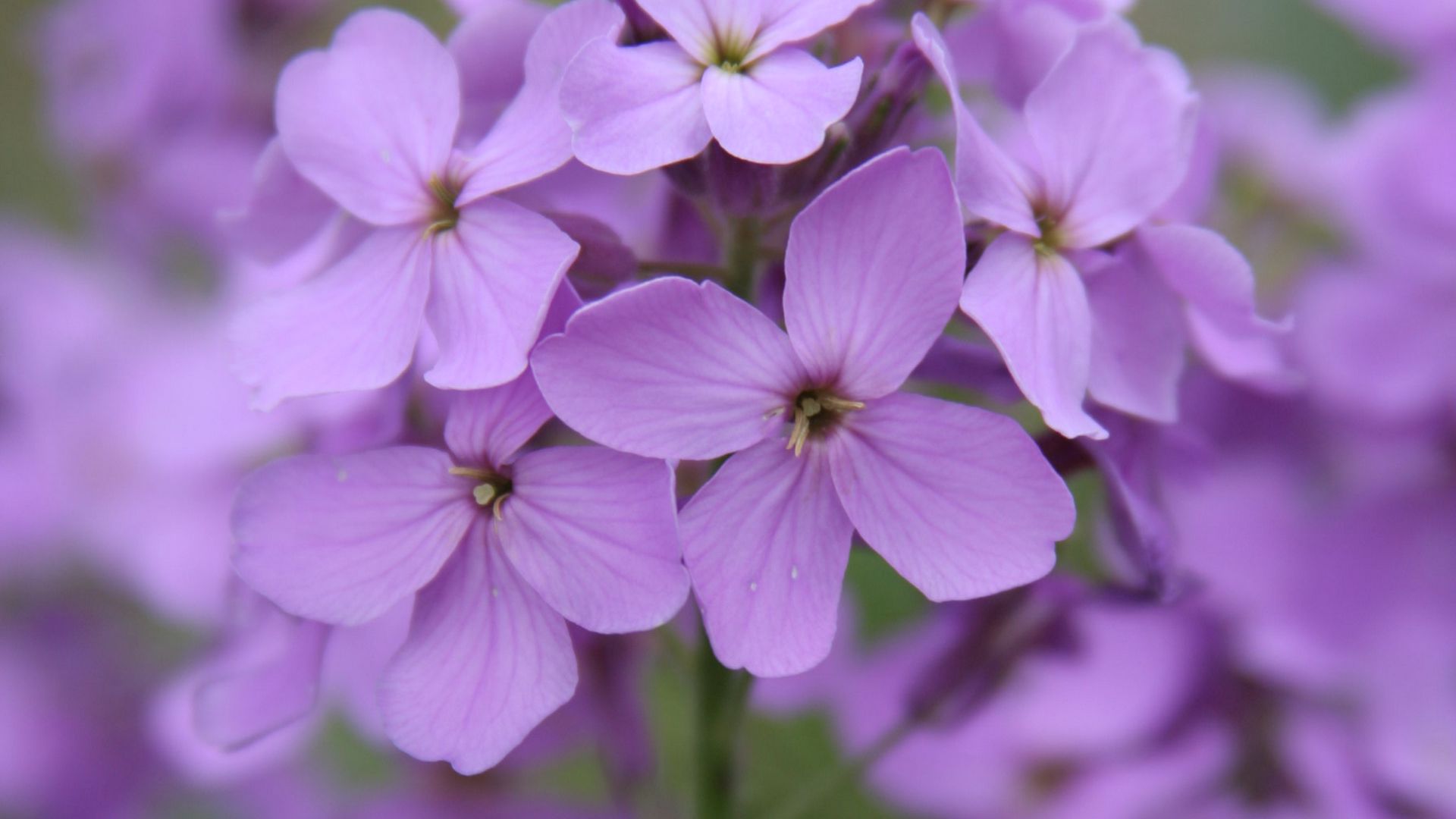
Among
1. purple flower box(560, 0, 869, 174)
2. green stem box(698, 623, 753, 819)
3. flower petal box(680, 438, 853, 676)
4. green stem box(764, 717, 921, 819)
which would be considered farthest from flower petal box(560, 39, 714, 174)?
green stem box(764, 717, 921, 819)

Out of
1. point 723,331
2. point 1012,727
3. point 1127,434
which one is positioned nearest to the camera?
point 723,331

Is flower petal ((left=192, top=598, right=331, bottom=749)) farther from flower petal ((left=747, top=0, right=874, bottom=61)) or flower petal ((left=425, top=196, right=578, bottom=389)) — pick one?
flower petal ((left=747, top=0, right=874, bottom=61))

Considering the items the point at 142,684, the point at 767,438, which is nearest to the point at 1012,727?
the point at 767,438

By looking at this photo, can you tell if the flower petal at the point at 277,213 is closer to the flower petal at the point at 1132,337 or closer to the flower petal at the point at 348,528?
the flower petal at the point at 348,528

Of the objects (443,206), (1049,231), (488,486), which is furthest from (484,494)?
(1049,231)

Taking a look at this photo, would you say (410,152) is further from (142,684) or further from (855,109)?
(142,684)

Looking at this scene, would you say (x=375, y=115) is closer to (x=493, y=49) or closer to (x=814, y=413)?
(x=493, y=49)
